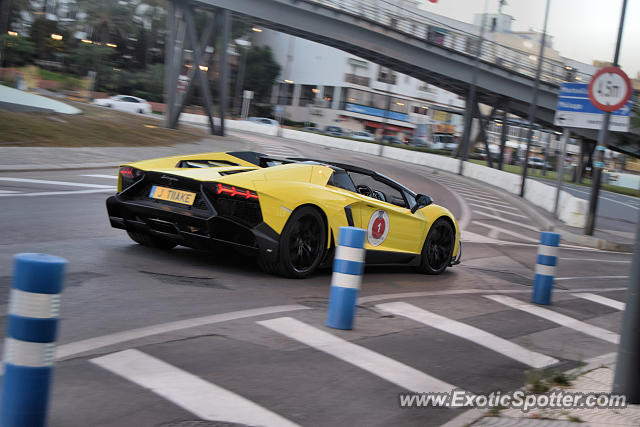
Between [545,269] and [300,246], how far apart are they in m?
3.10

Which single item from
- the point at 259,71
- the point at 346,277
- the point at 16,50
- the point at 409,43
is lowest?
the point at 346,277

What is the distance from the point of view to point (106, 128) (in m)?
27.0

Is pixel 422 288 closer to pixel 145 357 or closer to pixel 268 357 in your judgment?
pixel 268 357

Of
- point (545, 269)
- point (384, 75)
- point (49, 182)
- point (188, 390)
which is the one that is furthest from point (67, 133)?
point (384, 75)

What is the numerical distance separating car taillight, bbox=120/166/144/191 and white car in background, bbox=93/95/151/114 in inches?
2032

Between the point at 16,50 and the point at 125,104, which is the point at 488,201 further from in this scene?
the point at 16,50

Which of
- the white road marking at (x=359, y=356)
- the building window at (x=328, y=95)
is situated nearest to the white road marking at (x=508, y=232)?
the white road marking at (x=359, y=356)

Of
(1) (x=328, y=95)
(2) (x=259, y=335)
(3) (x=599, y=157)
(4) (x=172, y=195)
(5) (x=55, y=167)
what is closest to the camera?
(2) (x=259, y=335)

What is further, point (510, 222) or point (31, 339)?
point (510, 222)

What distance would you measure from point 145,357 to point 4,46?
231ft

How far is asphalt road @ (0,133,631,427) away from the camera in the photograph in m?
4.21

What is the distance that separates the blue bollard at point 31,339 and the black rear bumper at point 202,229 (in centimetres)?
405

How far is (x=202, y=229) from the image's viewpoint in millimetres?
7379

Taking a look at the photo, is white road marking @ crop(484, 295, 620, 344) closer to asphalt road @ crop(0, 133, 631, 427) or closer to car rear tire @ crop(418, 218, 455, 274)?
asphalt road @ crop(0, 133, 631, 427)
